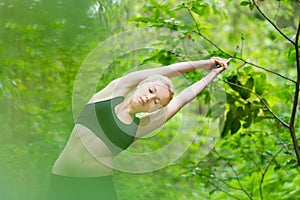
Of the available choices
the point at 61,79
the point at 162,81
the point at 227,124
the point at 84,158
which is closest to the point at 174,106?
the point at 162,81

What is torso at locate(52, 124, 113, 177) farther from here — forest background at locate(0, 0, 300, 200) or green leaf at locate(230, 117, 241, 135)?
green leaf at locate(230, 117, 241, 135)

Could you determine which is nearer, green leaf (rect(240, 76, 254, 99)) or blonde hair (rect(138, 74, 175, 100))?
blonde hair (rect(138, 74, 175, 100))

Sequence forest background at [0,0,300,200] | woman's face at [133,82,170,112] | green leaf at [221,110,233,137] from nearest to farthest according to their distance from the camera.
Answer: woman's face at [133,82,170,112] < forest background at [0,0,300,200] < green leaf at [221,110,233,137]

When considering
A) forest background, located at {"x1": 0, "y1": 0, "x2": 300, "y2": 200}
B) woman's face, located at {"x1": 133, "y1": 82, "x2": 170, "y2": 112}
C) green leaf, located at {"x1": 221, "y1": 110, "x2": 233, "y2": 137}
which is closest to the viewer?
woman's face, located at {"x1": 133, "y1": 82, "x2": 170, "y2": 112}

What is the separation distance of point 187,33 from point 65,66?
0.36 meters

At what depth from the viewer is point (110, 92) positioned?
3.46 ft

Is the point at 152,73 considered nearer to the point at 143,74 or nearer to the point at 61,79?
the point at 143,74

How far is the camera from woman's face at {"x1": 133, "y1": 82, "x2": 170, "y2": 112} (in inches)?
39.4

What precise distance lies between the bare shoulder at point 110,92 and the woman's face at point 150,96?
0.05m

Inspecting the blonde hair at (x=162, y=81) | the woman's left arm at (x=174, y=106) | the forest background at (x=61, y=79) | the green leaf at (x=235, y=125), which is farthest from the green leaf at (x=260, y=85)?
the blonde hair at (x=162, y=81)

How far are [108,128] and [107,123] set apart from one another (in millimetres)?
12

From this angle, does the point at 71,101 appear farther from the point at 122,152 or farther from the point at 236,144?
the point at 236,144

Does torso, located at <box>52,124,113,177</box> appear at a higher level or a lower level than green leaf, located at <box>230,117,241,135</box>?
lower

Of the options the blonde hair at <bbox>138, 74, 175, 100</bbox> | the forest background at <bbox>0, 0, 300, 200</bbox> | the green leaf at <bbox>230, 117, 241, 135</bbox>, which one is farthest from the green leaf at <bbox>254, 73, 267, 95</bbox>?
the blonde hair at <bbox>138, 74, 175, 100</bbox>
